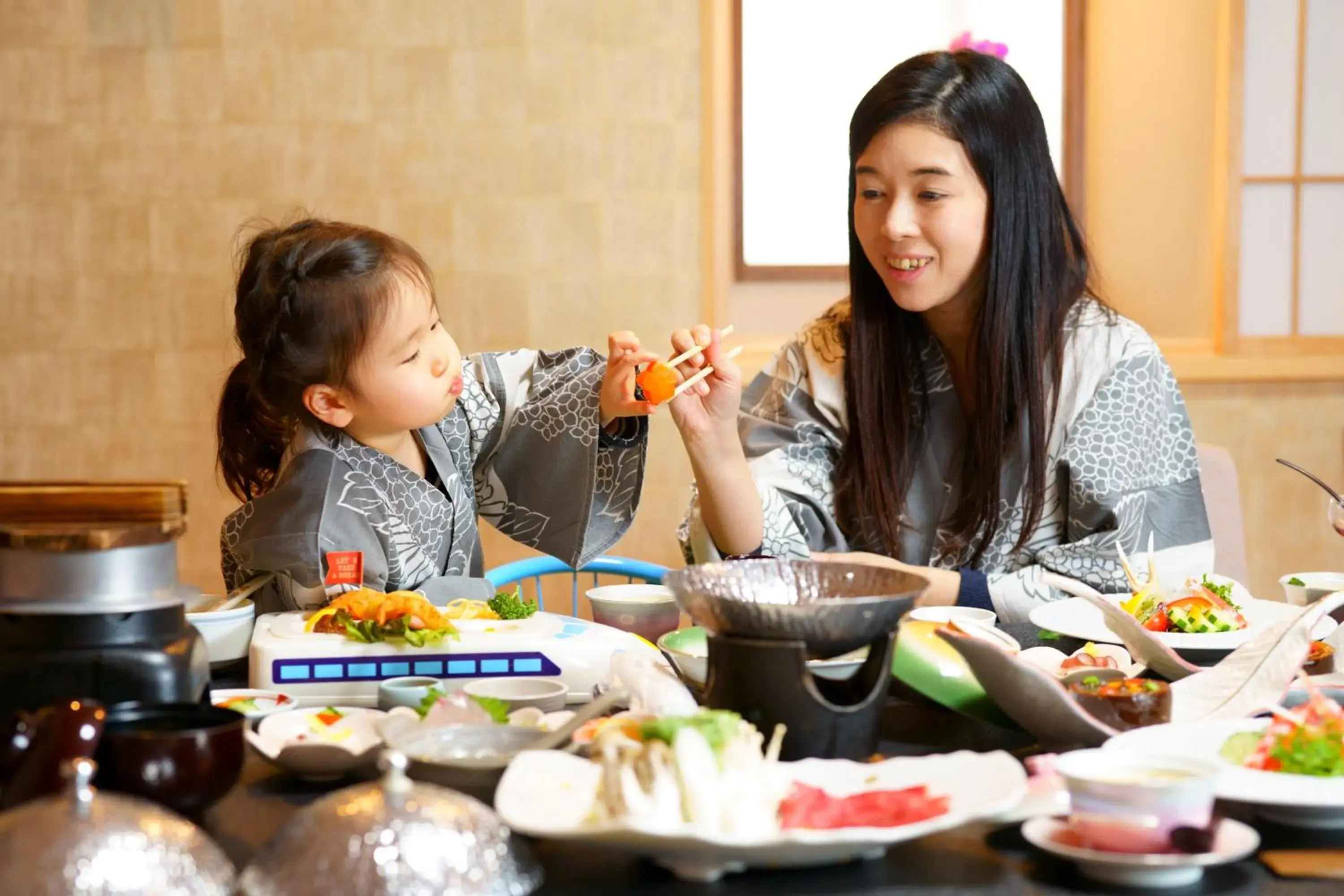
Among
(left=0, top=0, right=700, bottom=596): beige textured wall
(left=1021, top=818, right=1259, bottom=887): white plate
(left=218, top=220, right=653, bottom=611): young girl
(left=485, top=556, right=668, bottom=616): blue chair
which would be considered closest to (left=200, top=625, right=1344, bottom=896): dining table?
(left=1021, top=818, right=1259, bottom=887): white plate

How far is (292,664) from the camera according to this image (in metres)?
1.31

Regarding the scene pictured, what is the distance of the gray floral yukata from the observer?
2.09 metres

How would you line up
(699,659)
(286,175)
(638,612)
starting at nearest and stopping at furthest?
(699,659)
(638,612)
(286,175)

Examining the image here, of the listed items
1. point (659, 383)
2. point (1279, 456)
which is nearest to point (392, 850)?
point (659, 383)

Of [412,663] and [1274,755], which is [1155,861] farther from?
[412,663]

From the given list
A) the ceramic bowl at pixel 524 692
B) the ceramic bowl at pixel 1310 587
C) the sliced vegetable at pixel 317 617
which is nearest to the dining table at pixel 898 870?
the ceramic bowl at pixel 524 692

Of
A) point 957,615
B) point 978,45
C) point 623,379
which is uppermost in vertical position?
point 978,45

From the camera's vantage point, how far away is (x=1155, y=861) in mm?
773

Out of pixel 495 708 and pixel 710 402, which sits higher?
pixel 710 402

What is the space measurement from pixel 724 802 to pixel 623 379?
1128 millimetres

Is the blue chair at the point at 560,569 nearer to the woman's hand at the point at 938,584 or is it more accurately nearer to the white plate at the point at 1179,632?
Result: the woman's hand at the point at 938,584

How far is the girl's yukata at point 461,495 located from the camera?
1.71 metres

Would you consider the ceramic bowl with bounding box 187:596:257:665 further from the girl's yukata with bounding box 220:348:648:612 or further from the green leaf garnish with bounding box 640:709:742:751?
the green leaf garnish with bounding box 640:709:742:751

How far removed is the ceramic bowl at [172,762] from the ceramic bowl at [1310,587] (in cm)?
126
